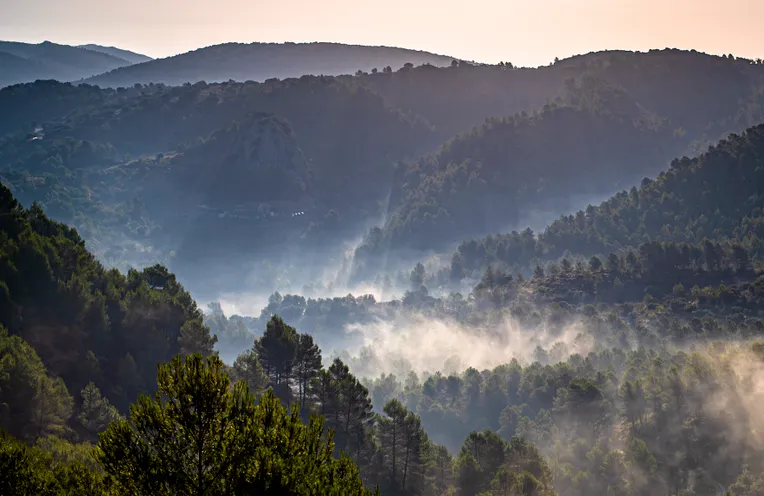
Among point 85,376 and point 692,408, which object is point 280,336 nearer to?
point 85,376

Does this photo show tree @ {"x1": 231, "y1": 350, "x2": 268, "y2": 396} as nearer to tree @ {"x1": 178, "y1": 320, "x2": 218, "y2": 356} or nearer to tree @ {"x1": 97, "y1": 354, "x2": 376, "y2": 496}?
tree @ {"x1": 178, "y1": 320, "x2": 218, "y2": 356}

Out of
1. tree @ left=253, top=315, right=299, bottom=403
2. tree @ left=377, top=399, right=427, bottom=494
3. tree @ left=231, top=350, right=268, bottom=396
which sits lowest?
tree @ left=377, top=399, right=427, bottom=494

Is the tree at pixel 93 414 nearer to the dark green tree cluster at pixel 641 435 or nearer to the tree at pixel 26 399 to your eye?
the tree at pixel 26 399

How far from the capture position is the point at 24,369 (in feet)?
200

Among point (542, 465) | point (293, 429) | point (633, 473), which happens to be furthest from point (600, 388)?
point (293, 429)

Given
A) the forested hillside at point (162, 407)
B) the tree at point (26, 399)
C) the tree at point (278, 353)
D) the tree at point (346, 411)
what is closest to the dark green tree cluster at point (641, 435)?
the forested hillside at point (162, 407)

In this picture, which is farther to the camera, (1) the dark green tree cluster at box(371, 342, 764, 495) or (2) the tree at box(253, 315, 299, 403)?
(1) the dark green tree cluster at box(371, 342, 764, 495)

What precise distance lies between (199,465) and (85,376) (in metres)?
63.4

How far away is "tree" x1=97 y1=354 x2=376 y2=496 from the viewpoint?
73.5ft

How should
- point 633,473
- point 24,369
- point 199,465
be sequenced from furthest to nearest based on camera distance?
1. point 633,473
2. point 24,369
3. point 199,465

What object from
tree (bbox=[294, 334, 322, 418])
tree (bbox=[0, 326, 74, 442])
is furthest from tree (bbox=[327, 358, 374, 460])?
tree (bbox=[0, 326, 74, 442])

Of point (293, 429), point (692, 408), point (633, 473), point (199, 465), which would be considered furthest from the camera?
point (692, 408)

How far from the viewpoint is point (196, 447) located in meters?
22.6

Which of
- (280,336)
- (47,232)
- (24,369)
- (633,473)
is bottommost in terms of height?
(633,473)
